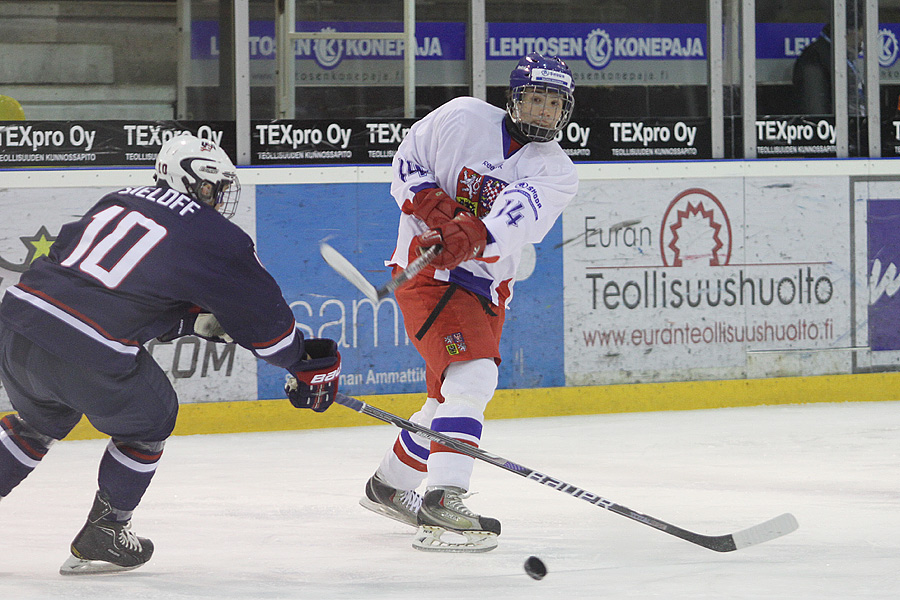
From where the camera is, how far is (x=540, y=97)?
9.09ft

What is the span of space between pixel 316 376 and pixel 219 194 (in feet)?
1.35

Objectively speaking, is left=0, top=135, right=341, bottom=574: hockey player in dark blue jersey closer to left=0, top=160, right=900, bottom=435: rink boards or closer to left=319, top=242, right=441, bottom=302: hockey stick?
left=319, top=242, right=441, bottom=302: hockey stick

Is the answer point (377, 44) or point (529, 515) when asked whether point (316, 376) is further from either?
point (377, 44)

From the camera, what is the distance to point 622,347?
16.6 ft

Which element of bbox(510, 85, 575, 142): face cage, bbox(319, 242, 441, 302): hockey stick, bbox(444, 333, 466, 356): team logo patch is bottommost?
bbox(444, 333, 466, 356): team logo patch

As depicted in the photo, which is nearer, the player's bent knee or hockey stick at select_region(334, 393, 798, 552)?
hockey stick at select_region(334, 393, 798, 552)

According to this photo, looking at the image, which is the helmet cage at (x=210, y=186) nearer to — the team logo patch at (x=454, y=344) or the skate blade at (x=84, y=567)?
the team logo patch at (x=454, y=344)

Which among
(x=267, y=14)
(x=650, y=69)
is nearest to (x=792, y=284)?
(x=650, y=69)

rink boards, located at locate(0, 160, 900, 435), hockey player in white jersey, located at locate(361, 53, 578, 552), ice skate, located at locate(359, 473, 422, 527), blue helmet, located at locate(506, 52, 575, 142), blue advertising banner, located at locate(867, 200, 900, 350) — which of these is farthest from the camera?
blue advertising banner, located at locate(867, 200, 900, 350)

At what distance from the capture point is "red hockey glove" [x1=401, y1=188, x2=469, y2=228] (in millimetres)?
2660

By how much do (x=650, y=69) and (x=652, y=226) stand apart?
94 centimetres

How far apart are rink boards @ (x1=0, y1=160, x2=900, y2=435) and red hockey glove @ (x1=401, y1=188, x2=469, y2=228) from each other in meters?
2.03

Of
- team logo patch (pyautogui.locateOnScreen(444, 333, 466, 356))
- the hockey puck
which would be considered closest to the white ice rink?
the hockey puck

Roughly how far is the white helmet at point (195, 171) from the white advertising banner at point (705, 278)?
2793 millimetres
